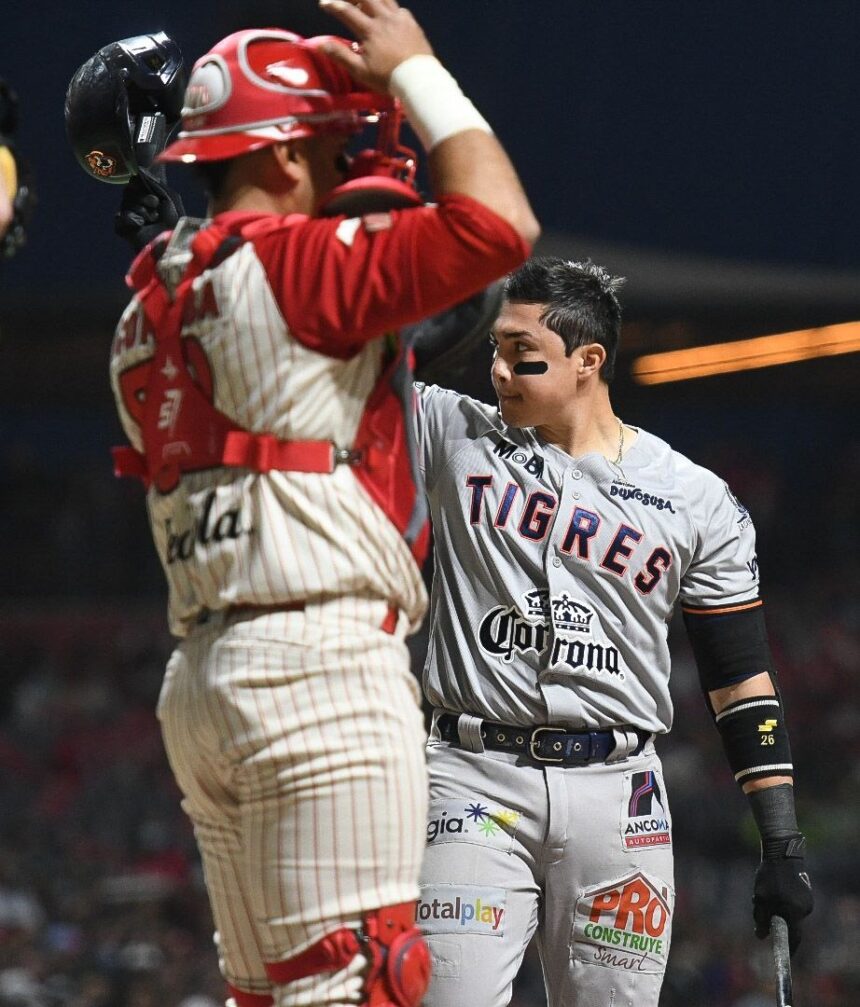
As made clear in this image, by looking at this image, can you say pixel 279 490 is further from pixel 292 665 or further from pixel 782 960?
pixel 782 960

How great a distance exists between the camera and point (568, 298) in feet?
11.1

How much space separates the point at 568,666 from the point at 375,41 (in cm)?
139

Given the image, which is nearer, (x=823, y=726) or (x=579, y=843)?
(x=579, y=843)

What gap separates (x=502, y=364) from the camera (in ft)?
11.0

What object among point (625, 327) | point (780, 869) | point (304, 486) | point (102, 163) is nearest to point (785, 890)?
point (780, 869)

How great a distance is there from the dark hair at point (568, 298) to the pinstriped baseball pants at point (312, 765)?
131 cm

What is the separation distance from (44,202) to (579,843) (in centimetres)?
1018

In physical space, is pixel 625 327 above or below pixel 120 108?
below

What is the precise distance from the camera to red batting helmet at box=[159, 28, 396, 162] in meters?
2.31

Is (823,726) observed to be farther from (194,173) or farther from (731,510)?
(194,173)

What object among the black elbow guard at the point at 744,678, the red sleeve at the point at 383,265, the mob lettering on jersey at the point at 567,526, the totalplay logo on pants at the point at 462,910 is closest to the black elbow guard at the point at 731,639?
the black elbow guard at the point at 744,678

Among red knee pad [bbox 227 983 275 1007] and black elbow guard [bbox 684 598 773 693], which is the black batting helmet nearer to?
black elbow guard [bbox 684 598 773 693]

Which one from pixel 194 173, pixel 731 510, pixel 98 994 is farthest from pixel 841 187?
pixel 194 173

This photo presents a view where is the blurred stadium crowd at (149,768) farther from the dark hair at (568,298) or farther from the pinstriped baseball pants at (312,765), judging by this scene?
the pinstriped baseball pants at (312,765)
